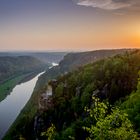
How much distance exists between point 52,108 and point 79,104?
12519mm

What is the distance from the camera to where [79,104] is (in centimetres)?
10731

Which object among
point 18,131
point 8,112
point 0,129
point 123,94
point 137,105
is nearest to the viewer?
point 137,105

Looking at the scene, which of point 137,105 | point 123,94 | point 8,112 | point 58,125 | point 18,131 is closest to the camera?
point 137,105

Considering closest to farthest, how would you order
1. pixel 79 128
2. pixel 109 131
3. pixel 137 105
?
pixel 109 131, pixel 137 105, pixel 79 128

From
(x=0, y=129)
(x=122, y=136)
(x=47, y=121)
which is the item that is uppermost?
(x=122, y=136)

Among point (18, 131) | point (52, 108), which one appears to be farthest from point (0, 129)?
point (52, 108)

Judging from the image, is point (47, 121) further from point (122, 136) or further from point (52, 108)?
point (122, 136)

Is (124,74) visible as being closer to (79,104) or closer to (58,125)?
(79,104)

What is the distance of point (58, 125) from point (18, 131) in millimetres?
27760

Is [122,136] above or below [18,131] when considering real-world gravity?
above

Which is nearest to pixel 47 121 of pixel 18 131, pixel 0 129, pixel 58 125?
pixel 58 125

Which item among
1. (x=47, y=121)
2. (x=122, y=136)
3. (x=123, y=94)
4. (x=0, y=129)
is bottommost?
(x=0, y=129)

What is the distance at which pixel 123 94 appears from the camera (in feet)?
313

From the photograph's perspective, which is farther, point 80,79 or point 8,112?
point 8,112
